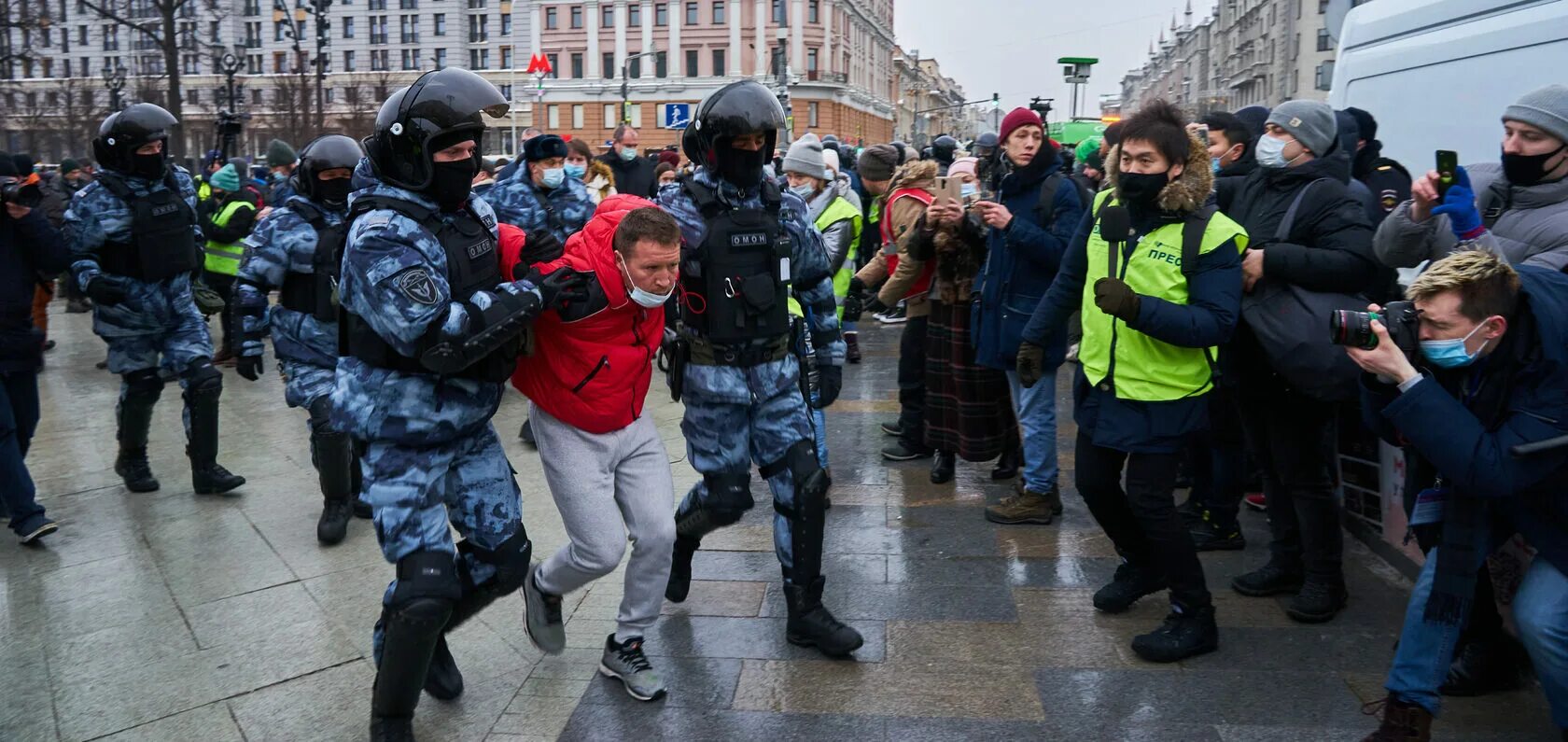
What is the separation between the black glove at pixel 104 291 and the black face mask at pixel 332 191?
138cm

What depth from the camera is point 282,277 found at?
569cm

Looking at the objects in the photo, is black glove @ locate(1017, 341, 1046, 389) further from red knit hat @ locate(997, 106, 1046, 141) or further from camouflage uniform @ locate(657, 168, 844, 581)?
red knit hat @ locate(997, 106, 1046, 141)

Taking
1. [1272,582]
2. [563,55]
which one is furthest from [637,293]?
[563,55]

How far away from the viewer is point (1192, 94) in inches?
5000

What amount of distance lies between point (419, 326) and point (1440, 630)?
9.63 feet

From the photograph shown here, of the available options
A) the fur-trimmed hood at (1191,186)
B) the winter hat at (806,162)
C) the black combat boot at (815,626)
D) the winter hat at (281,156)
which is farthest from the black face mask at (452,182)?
the winter hat at (281,156)

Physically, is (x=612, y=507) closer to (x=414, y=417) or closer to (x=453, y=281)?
(x=414, y=417)

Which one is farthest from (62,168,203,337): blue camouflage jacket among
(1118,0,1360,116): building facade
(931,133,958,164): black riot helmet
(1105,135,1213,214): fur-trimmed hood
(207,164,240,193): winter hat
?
(1118,0,1360,116): building facade

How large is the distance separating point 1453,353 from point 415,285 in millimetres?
2778

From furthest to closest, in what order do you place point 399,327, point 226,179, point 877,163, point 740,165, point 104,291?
point 226,179 → point 877,163 → point 104,291 → point 740,165 → point 399,327

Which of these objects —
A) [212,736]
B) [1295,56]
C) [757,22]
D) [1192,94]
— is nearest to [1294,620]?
[212,736]

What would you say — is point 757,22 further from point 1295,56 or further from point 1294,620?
point 1294,620

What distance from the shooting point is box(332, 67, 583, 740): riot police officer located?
128 inches

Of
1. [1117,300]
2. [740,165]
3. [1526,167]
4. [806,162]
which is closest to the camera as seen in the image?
[1526,167]
